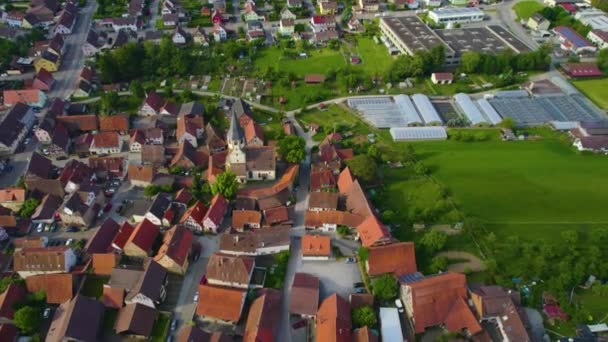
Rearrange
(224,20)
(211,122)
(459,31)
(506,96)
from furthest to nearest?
1. (224,20)
2. (459,31)
3. (506,96)
4. (211,122)

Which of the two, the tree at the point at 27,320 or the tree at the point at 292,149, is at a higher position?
the tree at the point at 292,149

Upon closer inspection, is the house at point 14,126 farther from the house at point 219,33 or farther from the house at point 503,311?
the house at point 503,311

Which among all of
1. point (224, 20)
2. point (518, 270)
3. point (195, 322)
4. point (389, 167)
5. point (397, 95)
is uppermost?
point (224, 20)

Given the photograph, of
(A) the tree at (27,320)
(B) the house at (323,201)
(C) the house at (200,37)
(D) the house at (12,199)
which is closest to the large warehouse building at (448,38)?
(C) the house at (200,37)

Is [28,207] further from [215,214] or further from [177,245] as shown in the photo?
[215,214]

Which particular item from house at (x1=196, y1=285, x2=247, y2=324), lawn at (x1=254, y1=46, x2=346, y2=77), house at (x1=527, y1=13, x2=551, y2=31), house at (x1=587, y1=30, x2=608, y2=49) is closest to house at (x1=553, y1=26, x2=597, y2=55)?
house at (x1=527, y1=13, x2=551, y2=31)

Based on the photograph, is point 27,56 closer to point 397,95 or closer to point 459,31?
point 397,95

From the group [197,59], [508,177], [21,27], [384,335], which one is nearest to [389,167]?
[508,177]
